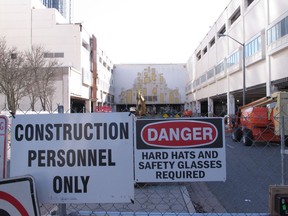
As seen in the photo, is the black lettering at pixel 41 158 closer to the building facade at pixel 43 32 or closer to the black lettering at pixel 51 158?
the black lettering at pixel 51 158

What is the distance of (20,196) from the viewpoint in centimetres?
346

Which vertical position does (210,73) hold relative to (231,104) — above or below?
above

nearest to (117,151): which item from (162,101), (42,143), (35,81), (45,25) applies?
(42,143)

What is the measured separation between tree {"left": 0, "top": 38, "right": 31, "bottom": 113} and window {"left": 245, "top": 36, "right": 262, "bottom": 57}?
26169 mm

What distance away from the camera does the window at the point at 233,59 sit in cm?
3794

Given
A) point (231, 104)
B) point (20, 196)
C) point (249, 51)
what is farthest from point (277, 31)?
point (20, 196)

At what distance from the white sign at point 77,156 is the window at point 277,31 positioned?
77.3 ft

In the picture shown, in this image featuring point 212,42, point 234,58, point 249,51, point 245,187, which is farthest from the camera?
point 212,42

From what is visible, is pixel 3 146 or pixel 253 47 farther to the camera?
pixel 253 47

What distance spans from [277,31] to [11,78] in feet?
96.3

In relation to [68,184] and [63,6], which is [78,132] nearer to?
[68,184]

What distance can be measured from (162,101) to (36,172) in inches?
3728

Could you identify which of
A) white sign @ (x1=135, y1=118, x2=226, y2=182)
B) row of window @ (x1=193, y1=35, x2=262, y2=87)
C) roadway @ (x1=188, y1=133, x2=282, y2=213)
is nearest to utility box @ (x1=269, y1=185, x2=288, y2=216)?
white sign @ (x1=135, y1=118, x2=226, y2=182)

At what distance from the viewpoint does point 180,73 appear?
99312mm
